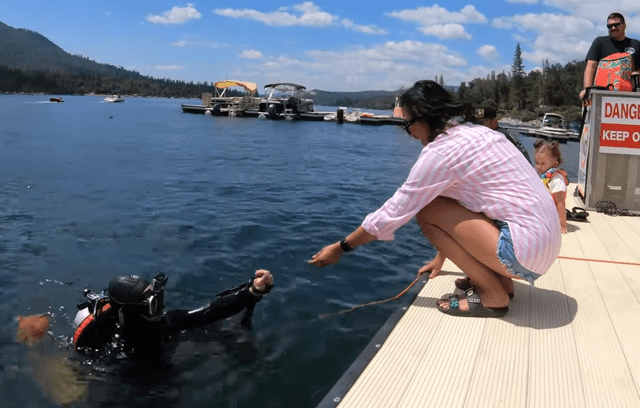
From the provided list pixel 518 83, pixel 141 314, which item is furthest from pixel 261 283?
pixel 518 83

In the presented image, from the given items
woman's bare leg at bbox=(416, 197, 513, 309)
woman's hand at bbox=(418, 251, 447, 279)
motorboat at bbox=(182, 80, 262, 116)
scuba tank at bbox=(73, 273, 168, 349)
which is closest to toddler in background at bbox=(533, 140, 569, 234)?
woman's hand at bbox=(418, 251, 447, 279)

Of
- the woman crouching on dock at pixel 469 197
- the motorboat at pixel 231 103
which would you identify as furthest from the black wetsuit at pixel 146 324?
Answer: the motorboat at pixel 231 103

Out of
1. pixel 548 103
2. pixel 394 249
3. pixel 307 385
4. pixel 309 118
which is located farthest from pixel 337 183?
pixel 548 103

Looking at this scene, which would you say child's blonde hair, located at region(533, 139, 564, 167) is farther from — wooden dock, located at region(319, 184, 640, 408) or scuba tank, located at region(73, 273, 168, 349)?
scuba tank, located at region(73, 273, 168, 349)

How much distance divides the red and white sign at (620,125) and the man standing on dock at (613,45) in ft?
1.60

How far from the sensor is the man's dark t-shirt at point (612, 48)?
22.7ft

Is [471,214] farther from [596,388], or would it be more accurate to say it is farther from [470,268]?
[596,388]

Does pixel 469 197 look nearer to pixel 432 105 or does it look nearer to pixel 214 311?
pixel 432 105

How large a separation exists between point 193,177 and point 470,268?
13.9 m

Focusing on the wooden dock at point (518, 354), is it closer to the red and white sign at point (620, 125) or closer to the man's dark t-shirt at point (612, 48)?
the red and white sign at point (620, 125)

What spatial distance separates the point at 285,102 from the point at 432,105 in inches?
2961

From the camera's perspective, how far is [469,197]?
2.97 m

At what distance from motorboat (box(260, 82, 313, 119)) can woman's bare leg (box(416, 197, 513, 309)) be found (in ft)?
236

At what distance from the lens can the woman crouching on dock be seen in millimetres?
2842
